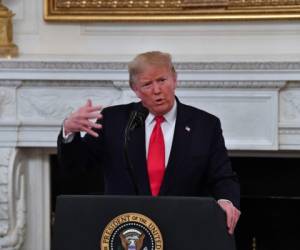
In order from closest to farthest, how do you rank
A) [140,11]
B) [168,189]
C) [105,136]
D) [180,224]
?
[180,224] → [168,189] → [105,136] → [140,11]

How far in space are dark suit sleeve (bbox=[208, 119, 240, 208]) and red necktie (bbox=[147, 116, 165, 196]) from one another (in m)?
0.15

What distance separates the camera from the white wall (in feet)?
12.9

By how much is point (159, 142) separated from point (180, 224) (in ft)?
1.89

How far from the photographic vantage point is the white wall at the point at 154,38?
393 cm

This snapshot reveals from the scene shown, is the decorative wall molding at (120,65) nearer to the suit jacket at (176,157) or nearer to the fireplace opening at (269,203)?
the fireplace opening at (269,203)

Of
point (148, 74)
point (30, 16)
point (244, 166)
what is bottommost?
point (244, 166)

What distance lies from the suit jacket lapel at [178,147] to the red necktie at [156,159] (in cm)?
2

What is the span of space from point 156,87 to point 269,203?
6.33 feet

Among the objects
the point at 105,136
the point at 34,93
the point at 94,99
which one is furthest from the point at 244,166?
the point at 105,136

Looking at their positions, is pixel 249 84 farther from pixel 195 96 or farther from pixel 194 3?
pixel 194 3

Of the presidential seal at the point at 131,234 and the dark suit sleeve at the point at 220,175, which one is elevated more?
the dark suit sleeve at the point at 220,175

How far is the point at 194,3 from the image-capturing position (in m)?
3.93

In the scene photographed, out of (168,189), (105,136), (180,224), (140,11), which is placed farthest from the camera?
(140,11)

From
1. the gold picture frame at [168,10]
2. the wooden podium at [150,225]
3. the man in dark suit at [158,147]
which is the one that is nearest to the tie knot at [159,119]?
the man in dark suit at [158,147]
